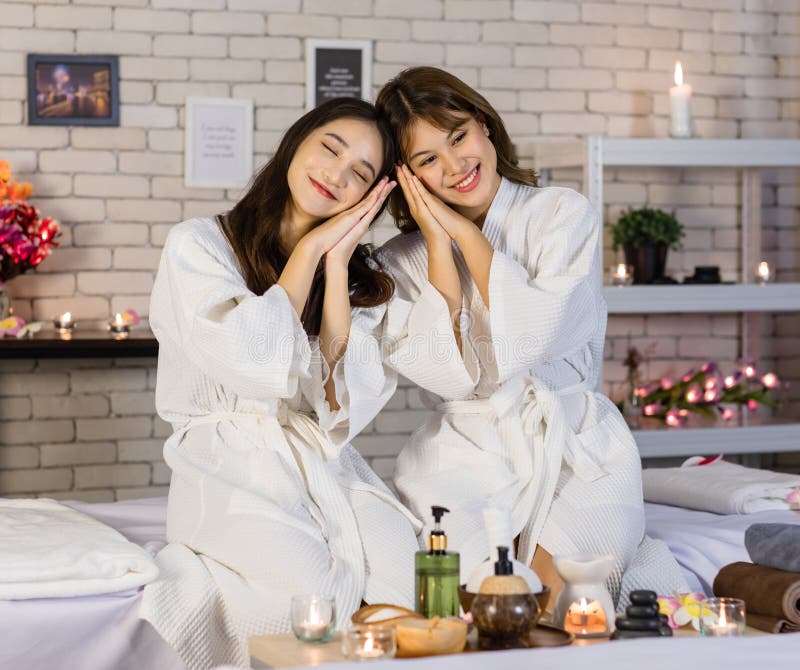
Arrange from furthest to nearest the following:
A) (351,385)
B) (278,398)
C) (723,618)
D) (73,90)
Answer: (73,90) → (351,385) → (278,398) → (723,618)

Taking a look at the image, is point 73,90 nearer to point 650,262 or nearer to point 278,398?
point 650,262

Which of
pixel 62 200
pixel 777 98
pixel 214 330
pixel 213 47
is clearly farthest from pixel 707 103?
pixel 214 330

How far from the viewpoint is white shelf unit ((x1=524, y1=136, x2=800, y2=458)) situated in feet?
14.3

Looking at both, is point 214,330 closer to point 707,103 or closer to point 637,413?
point 637,413

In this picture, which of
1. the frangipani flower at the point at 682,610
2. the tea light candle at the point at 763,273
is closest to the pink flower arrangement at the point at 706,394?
the tea light candle at the point at 763,273

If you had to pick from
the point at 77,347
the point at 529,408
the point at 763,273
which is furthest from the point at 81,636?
the point at 763,273

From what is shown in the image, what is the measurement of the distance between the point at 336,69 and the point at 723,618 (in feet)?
10.3

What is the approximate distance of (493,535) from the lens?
1959 millimetres

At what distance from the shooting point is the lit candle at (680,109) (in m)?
4.46

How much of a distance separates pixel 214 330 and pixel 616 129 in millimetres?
2876

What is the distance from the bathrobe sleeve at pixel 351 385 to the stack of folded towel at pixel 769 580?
2.60 feet

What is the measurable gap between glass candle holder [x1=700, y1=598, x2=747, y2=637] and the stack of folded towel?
0.71 ft

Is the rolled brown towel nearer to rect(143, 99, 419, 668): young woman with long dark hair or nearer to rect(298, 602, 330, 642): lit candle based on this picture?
rect(143, 99, 419, 668): young woman with long dark hair

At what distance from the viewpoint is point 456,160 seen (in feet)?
8.94
